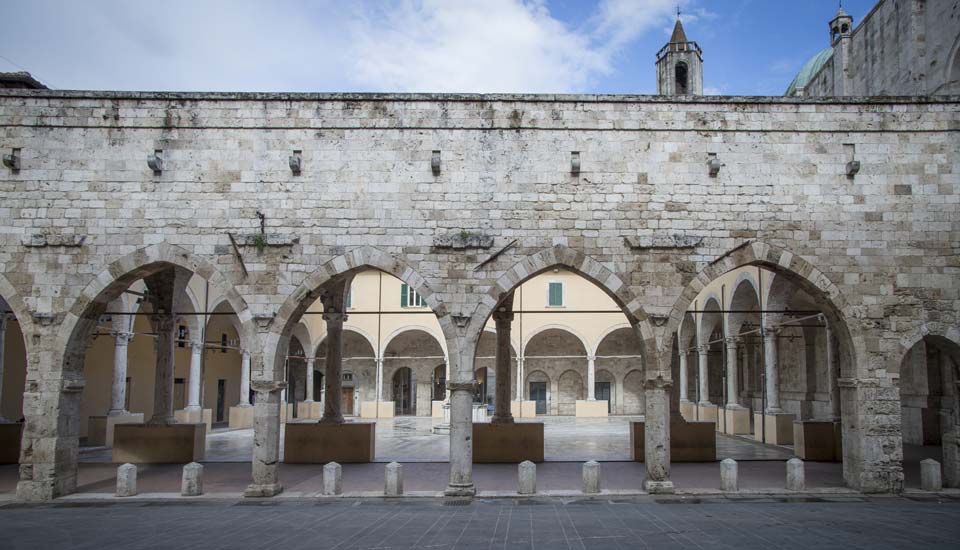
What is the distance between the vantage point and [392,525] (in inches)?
360

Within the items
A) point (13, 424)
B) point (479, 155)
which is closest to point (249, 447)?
point (13, 424)

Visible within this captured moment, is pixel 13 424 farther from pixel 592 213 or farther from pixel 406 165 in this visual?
pixel 592 213

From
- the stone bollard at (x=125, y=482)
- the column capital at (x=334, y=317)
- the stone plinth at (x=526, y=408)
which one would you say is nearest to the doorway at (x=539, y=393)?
the stone plinth at (x=526, y=408)

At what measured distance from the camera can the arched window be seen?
98.3ft

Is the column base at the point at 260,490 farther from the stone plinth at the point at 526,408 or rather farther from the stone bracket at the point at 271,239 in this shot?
the stone plinth at the point at 526,408

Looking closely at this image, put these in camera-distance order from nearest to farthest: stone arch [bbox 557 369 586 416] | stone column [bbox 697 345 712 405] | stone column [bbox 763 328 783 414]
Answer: stone column [bbox 763 328 783 414]
stone column [bbox 697 345 712 405]
stone arch [bbox 557 369 586 416]

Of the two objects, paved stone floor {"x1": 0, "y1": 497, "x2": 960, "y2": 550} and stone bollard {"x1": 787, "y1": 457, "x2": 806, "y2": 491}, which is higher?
stone bollard {"x1": 787, "y1": 457, "x2": 806, "y2": 491}

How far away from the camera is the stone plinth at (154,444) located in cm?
1539

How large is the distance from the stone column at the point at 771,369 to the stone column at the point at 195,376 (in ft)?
55.4

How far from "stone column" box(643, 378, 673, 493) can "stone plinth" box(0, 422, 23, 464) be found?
1332 cm

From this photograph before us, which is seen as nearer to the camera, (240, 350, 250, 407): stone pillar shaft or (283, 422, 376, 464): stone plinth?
(283, 422, 376, 464): stone plinth

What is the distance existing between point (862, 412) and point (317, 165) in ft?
32.6

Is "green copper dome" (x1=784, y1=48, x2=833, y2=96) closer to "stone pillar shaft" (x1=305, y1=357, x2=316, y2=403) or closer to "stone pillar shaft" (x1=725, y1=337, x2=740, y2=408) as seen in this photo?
"stone pillar shaft" (x1=725, y1=337, x2=740, y2=408)

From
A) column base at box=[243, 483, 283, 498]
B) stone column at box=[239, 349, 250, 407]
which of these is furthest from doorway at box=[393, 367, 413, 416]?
column base at box=[243, 483, 283, 498]
